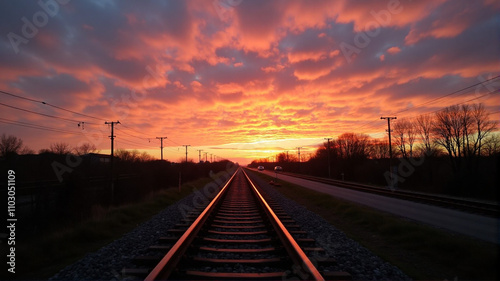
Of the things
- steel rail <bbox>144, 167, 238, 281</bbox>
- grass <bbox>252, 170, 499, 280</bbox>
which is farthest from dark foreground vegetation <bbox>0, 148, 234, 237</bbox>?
grass <bbox>252, 170, 499, 280</bbox>

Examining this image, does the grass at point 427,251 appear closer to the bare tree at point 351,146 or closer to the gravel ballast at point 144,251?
the gravel ballast at point 144,251

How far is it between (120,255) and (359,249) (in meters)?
4.99

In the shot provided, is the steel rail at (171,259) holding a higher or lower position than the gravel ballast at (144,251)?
higher

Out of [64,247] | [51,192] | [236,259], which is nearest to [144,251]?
[236,259]

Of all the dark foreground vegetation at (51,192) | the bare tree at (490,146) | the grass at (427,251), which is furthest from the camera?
the bare tree at (490,146)

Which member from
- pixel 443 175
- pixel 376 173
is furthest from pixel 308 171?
pixel 443 175

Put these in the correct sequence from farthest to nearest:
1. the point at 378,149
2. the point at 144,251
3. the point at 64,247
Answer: the point at 378,149 → the point at 64,247 → the point at 144,251

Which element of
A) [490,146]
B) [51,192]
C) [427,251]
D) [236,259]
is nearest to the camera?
[236,259]

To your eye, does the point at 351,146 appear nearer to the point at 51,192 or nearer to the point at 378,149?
the point at 378,149

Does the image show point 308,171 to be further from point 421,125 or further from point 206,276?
point 206,276

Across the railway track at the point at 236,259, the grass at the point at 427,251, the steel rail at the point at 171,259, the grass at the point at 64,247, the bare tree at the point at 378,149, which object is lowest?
the grass at the point at 427,251

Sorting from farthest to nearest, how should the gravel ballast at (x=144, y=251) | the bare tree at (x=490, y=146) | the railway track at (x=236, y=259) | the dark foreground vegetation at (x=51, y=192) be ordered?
the bare tree at (x=490, y=146) → the dark foreground vegetation at (x=51, y=192) → the gravel ballast at (x=144, y=251) → the railway track at (x=236, y=259)

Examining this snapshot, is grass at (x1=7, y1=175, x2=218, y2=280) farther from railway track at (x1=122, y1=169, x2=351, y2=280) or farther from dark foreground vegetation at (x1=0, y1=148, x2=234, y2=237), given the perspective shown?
dark foreground vegetation at (x1=0, y1=148, x2=234, y2=237)

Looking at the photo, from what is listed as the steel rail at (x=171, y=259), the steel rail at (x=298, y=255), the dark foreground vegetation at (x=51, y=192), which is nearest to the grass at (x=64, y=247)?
the steel rail at (x=171, y=259)
